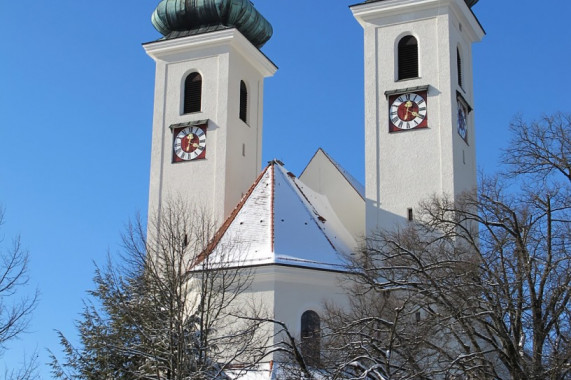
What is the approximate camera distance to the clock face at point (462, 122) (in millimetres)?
30163

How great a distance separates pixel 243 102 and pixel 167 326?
48.1 feet

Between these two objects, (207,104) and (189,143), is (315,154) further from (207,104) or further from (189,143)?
(189,143)

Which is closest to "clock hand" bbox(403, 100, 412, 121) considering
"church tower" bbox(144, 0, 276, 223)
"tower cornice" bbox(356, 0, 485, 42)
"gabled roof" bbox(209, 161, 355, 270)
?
"tower cornice" bbox(356, 0, 485, 42)

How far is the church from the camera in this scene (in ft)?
91.3

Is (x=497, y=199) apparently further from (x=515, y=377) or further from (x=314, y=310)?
(x=314, y=310)

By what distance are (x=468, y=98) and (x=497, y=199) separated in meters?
13.3

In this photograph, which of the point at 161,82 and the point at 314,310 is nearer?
the point at 314,310

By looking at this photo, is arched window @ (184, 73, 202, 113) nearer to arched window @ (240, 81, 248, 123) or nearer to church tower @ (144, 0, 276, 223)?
church tower @ (144, 0, 276, 223)

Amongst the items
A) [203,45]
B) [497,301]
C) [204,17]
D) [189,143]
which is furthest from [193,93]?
[497,301]

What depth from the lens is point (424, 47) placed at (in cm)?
3028

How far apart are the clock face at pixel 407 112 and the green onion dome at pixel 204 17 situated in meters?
7.37

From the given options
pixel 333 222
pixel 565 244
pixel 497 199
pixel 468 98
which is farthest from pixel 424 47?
pixel 565 244

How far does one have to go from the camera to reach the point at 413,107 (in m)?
29.8

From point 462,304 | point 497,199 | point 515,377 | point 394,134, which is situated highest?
point 394,134
